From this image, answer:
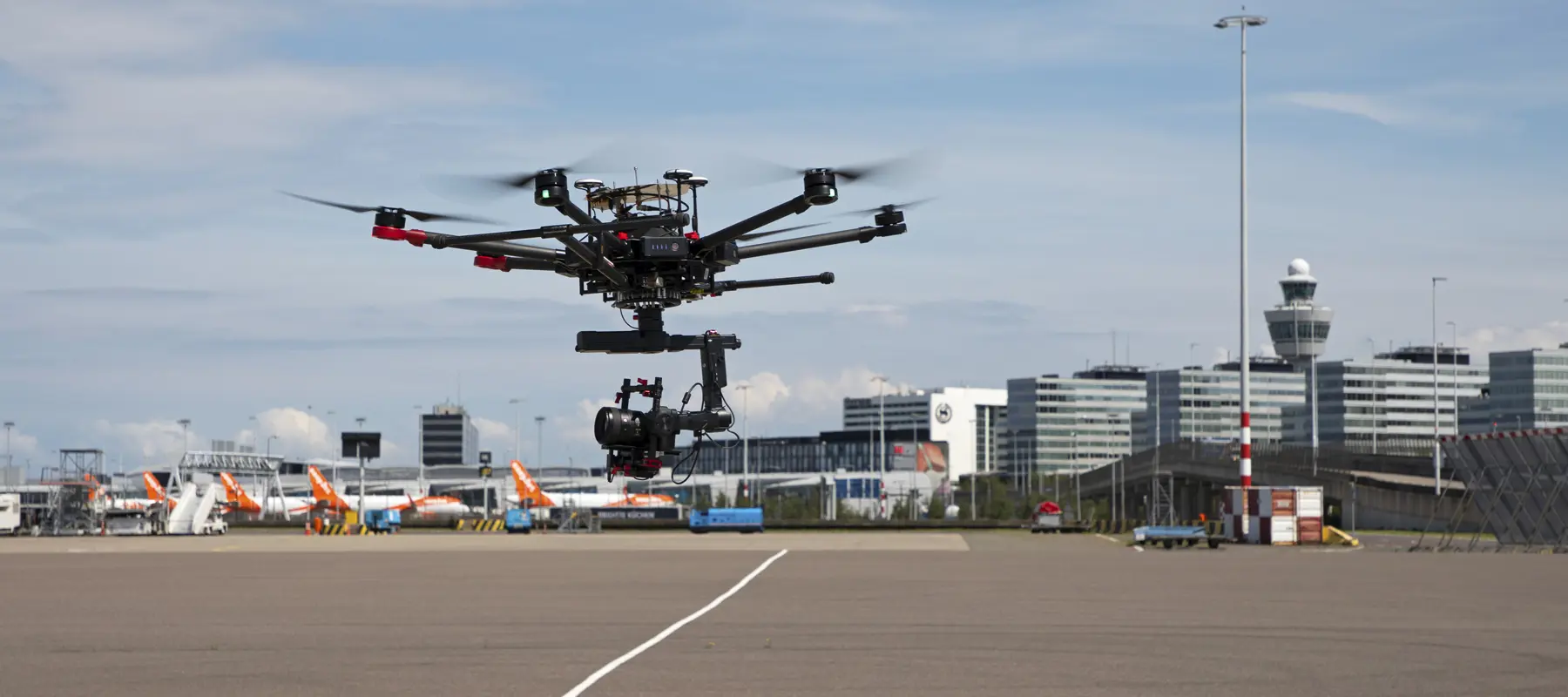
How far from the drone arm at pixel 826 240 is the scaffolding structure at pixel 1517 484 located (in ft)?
167

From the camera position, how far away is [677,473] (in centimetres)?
2145

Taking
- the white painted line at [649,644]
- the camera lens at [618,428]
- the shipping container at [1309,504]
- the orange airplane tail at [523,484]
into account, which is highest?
the camera lens at [618,428]

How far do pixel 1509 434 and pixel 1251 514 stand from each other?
1320cm

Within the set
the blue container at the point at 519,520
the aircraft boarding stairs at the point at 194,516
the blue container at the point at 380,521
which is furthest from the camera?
the blue container at the point at 380,521

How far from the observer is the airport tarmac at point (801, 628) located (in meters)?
21.0

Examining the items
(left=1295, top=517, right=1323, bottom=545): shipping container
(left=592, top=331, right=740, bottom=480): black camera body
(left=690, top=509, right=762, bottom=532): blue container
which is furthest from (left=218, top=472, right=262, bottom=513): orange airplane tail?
(left=592, top=331, right=740, bottom=480): black camera body

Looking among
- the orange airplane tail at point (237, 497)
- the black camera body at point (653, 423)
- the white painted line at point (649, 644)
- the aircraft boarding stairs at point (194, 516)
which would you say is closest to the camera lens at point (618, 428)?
the black camera body at point (653, 423)

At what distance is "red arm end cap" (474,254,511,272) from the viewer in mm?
21609

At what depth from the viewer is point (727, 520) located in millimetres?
114062

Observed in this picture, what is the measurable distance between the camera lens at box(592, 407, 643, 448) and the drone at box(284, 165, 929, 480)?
2 centimetres

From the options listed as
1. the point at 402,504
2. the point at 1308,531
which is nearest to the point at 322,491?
the point at 402,504

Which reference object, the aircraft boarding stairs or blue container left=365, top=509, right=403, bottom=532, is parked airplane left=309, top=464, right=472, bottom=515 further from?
blue container left=365, top=509, right=403, bottom=532

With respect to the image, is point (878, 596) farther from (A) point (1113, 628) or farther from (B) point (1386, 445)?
(B) point (1386, 445)

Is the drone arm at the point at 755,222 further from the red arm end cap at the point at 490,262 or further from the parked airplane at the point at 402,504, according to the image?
the parked airplane at the point at 402,504
